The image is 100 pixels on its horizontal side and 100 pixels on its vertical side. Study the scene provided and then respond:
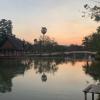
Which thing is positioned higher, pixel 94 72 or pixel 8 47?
pixel 8 47

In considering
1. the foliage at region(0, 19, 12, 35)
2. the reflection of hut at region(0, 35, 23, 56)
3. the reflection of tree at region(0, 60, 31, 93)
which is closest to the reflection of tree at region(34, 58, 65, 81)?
the reflection of tree at region(0, 60, 31, 93)

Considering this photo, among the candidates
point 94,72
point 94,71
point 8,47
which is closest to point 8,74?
point 94,72

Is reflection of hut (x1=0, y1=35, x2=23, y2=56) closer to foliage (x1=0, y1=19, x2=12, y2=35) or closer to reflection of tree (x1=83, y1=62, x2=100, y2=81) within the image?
foliage (x1=0, y1=19, x2=12, y2=35)

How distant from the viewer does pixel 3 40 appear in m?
88.3

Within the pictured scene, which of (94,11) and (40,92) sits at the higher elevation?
(94,11)

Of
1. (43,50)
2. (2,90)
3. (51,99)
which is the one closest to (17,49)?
(43,50)

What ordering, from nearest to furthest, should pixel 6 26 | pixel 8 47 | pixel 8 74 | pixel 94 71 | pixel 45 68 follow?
pixel 8 74 → pixel 94 71 → pixel 45 68 → pixel 8 47 → pixel 6 26

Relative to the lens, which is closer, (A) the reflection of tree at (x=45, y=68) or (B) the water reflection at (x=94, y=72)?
(B) the water reflection at (x=94, y=72)

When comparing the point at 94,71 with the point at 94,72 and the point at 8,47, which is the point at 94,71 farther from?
the point at 8,47

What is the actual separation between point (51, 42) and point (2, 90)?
369 ft

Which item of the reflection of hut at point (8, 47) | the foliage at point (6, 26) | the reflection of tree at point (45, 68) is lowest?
the reflection of tree at point (45, 68)

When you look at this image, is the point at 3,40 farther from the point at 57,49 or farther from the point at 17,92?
the point at 17,92

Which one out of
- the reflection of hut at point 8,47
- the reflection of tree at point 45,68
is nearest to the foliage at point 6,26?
the reflection of hut at point 8,47

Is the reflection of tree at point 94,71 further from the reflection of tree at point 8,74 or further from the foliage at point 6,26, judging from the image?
the foliage at point 6,26
